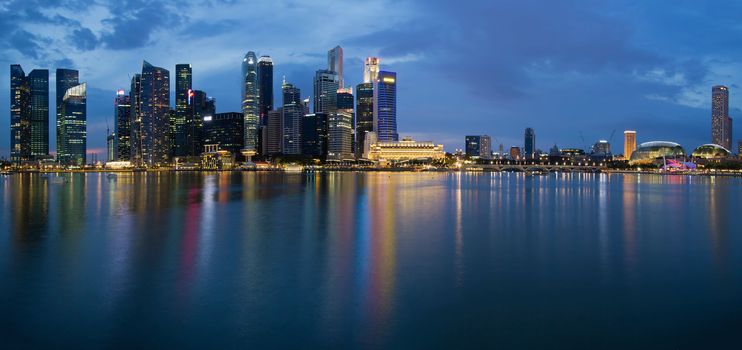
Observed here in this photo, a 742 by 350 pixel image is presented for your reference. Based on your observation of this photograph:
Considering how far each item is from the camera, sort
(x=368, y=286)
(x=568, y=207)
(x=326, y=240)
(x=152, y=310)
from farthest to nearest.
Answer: (x=568, y=207)
(x=326, y=240)
(x=368, y=286)
(x=152, y=310)

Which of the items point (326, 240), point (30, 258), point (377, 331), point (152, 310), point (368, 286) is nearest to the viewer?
point (377, 331)

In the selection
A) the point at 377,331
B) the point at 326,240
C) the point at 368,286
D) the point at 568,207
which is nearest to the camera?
the point at 377,331

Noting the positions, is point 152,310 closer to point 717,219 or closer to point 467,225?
point 467,225

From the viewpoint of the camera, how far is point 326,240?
2377cm

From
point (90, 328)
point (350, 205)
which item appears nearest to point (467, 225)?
point (350, 205)

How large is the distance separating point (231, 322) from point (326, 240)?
1199 cm

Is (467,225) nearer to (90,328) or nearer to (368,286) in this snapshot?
(368,286)

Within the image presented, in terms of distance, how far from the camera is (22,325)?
11484mm

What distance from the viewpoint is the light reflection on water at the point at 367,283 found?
36.6ft

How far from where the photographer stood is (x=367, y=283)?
50.8 ft

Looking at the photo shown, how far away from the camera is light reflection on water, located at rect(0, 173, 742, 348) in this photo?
36.6 feet

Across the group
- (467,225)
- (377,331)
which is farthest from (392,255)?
(467,225)

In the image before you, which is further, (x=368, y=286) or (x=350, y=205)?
(x=350, y=205)

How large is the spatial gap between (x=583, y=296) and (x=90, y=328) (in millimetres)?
12114
